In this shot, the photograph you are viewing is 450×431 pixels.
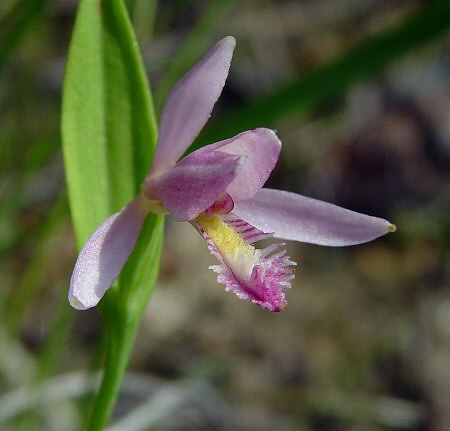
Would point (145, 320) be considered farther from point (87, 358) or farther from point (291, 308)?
point (291, 308)

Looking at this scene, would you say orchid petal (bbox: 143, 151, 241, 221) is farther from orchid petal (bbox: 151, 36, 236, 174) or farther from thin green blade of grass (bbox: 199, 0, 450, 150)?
thin green blade of grass (bbox: 199, 0, 450, 150)

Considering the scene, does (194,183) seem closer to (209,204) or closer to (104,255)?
(209,204)

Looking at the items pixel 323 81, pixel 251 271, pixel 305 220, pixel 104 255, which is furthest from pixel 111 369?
pixel 323 81

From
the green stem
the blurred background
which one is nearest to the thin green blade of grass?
the blurred background

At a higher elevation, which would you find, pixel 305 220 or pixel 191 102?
pixel 191 102

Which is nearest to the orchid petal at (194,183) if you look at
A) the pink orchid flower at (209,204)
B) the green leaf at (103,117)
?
the pink orchid flower at (209,204)

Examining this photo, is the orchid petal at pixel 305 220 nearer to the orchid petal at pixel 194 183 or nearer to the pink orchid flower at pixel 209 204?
the pink orchid flower at pixel 209 204

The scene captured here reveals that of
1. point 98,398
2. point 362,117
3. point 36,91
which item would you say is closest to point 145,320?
point 36,91
